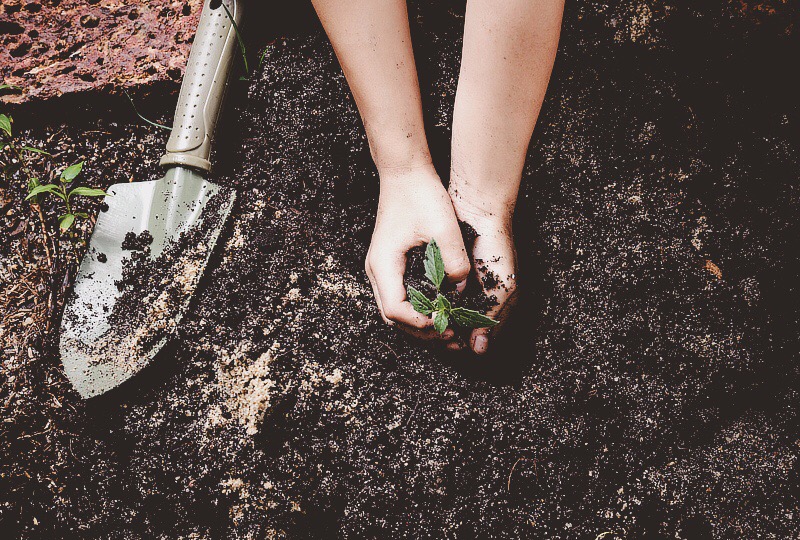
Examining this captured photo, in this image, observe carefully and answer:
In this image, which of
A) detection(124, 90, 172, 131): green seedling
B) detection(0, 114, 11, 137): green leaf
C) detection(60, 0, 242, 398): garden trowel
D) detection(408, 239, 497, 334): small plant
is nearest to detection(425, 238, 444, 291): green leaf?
detection(408, 239, 497, 334): small plant

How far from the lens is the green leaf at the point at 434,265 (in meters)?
0.86

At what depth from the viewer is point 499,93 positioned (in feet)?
2.93

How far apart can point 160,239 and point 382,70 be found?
1.96 ft

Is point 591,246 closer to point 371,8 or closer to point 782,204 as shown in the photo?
point 782,204

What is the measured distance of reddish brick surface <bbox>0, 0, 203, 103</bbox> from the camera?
110 cm

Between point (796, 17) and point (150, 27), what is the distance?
60.2 inches

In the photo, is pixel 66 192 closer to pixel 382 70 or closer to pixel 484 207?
pixel 382 70

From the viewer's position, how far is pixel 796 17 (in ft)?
3.48

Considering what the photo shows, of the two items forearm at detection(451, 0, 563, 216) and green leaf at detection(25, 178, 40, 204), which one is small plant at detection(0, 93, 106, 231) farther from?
forearm at detection(451, 0, 563, 216)

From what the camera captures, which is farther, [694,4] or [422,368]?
[694,4]

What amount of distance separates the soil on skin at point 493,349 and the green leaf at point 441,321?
0.41 feet

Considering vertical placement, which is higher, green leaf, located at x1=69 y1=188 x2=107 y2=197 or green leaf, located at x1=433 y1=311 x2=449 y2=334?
green leaf, located at x1=69 y1=188 x2=107 y2=197

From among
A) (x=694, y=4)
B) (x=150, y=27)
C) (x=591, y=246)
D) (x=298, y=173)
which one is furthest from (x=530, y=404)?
(x=150, y=27)

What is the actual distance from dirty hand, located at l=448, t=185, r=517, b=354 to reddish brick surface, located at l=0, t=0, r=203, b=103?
2.60 feet
